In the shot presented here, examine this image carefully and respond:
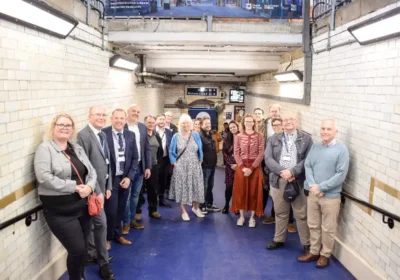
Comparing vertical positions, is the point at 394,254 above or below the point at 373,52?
below

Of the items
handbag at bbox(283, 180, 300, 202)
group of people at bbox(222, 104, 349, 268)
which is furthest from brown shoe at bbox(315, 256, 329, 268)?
handbag at bbox(283, 180, 300, 202)

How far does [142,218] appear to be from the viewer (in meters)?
5.91

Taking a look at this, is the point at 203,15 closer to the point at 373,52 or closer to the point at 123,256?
the point at 373,52

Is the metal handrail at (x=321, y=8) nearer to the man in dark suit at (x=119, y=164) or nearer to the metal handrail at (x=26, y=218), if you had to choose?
the man in dark suit at (x=119, y=164)

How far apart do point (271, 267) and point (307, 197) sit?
3.01ft

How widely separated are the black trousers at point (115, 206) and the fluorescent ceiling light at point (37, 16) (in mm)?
1737

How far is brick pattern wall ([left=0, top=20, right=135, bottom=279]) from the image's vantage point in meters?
2.97

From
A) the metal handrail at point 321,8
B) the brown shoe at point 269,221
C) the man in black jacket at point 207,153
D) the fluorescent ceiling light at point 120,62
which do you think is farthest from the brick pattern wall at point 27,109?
the metal handrail at point 321,8

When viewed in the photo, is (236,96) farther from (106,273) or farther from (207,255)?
(106,273)

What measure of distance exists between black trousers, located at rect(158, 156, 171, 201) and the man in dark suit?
1566 mm

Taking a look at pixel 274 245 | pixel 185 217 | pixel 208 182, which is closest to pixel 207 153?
pixel 208 182

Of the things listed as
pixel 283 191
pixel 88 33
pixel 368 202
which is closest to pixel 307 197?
pixel 283 191

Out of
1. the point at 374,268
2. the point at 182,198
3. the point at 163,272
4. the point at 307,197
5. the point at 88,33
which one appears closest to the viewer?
the point at 374,268

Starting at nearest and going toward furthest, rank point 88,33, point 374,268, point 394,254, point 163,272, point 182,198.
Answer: point 394,254 → point 374,268 → point 163,272 → point 88,33 → point 182,198
